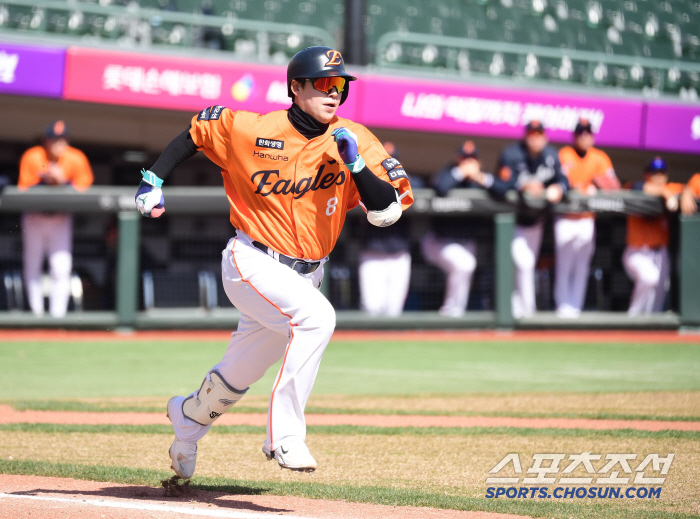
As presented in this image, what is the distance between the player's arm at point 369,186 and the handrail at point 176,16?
9.00 meters

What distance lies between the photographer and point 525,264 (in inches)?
359

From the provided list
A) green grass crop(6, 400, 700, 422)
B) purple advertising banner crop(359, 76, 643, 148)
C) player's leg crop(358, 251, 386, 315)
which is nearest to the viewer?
green grass crop(6, 400, 700, 422)

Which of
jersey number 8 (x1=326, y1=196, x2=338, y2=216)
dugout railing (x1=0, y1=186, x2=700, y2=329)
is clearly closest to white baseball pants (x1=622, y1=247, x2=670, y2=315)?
dugout railing (x1=0, y1=186, x2=700, y2=329)

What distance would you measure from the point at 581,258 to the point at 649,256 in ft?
2.77

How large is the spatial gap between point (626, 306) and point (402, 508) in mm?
6909

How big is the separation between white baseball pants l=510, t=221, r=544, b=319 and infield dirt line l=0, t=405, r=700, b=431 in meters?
4.16

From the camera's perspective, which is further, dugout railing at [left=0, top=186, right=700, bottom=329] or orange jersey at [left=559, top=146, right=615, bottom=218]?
orange jersey at [left=559, top=146, right=615, bottom=218]

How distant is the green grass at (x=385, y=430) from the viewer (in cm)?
454

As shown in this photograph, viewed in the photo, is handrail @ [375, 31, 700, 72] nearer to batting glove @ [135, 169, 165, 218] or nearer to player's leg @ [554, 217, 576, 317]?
player's leg @ [554, 217, 576, 317]

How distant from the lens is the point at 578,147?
9594 millimetres

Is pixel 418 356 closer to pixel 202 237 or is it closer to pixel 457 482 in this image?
pixel 202 237

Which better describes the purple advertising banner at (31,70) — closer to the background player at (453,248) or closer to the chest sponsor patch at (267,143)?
the background player at (453,248)

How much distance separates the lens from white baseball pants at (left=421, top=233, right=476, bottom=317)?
356 inches

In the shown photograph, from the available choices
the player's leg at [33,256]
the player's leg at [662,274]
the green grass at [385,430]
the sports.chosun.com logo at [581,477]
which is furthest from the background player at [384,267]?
the sports.chosun.com logo at [581,477]
